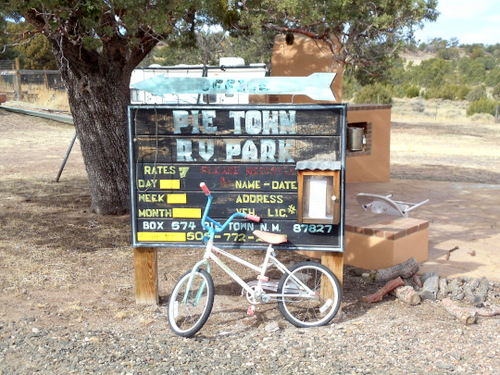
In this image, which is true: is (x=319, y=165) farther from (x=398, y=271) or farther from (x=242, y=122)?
(x=398, y=271)

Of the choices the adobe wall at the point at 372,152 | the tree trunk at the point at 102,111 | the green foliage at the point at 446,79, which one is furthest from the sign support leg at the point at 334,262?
the green foliage at the point at 446,79

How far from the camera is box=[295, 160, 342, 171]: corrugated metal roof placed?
16.2ft

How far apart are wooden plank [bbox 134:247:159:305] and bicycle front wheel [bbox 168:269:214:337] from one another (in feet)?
1.47

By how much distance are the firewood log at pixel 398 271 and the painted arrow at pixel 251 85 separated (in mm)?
2170

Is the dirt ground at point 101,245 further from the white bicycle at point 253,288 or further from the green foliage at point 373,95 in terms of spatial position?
the green foliage at point 373,95

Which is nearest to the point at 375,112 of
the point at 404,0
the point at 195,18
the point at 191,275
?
the point at 404,0

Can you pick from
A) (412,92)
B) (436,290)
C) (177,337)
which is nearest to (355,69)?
(436,290)

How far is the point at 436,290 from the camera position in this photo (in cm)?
568

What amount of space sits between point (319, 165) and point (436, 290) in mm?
1862

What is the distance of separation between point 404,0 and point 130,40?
4.67 metres

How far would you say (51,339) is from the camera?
15.3 ft

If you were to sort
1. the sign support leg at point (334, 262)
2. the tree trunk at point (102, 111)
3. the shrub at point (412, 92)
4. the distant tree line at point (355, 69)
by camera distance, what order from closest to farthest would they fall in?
the sign support leg at point (334, 262), the tree trunk at point (102, 111), the distant tree line at point (355, 69), the shrub at point (412, 92)

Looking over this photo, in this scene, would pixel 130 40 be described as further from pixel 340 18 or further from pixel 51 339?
pixel 51 339

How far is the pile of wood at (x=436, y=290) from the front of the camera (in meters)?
5.36
